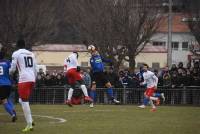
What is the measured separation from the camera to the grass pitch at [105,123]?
17.1 meters

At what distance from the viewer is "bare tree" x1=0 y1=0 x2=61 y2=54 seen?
4256 centimetres

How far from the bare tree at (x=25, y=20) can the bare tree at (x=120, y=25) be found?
2791 millimetres

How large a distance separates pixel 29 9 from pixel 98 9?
177 inches

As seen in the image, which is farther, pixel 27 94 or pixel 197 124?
pixel 197 124

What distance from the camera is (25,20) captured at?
1708 inches

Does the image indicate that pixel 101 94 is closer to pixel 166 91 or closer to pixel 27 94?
pixel 166 91

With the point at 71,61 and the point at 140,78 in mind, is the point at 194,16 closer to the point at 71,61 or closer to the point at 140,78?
the point at 140,78

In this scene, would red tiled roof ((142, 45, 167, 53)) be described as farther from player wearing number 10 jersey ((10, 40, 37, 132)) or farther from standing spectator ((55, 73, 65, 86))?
player wearing number 10 jersey ((10, 40, 37, 132))

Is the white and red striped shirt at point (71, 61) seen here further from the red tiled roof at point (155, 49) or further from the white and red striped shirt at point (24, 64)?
the red tiled roof at point (155, 49)

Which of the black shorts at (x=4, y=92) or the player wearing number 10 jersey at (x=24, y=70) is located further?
the black shorts at (x=4, y=92)

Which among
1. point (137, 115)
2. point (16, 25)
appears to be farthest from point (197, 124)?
point (16, 25)

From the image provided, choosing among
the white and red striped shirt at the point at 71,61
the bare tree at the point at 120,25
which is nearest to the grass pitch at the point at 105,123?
the white and red striped shirt at the point at 71,61

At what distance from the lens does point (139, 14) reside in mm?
44250

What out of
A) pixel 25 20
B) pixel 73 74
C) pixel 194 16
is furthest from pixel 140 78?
pixel 194 16
